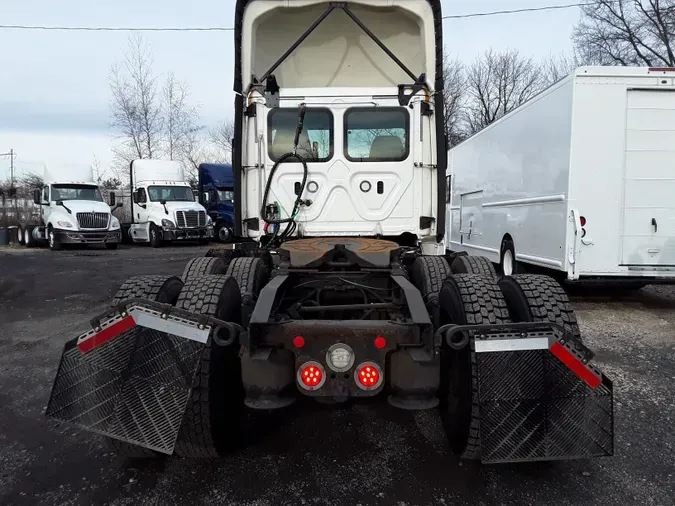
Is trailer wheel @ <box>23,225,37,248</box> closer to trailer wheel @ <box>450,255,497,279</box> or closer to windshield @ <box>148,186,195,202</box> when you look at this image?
windshield @ <box>148,186,195,202</box>

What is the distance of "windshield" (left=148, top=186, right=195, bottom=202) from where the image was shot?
828 inches

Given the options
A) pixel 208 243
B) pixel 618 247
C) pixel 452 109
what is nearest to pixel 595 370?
pixel 618 247

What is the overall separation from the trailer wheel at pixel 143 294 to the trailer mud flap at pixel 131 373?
1.23ft

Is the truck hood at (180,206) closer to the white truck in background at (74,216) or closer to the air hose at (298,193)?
the white truck in background at (74,216)

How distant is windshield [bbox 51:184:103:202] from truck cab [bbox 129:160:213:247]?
5.31 ft

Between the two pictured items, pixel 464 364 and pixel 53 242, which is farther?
pixel 53 242

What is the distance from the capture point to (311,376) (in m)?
2.60

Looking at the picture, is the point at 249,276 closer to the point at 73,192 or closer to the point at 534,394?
the point at 534,394

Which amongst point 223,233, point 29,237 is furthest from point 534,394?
point 29,237

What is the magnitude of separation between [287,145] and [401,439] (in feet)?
10.4

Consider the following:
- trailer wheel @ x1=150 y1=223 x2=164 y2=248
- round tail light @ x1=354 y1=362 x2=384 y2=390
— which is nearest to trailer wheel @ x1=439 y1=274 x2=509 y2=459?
round tail light @ x1=354 y1=362 x2=384 y2=390

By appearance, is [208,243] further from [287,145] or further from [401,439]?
[401,439]

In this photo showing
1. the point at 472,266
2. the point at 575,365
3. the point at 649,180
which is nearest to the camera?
the point at 575,365

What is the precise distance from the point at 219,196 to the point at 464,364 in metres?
22.2
